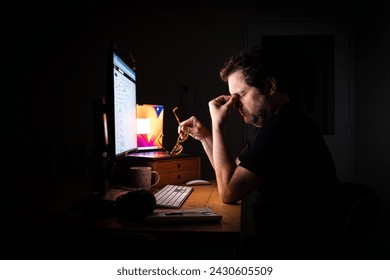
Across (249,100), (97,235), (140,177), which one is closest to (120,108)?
(140,177)

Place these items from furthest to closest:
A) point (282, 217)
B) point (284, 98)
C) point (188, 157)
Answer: point (188, 157) < point (284, 98) < point (282, 217)

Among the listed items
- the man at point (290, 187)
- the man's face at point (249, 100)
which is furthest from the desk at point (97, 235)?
the man's face at point (249, 100)

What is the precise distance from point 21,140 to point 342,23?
2855 millimetres

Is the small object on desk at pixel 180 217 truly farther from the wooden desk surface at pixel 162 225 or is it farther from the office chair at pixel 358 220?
the office chair at pixel 358 220

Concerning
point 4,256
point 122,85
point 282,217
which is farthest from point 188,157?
point 4,256

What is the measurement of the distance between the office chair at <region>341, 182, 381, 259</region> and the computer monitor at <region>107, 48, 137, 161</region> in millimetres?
847

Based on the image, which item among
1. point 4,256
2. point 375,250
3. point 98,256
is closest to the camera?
point 98,256

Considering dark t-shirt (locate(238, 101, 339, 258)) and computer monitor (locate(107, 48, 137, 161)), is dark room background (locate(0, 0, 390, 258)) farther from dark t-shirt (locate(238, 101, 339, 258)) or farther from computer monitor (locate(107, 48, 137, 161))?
dark t-shirt (locate(238, 101, 339, 258))

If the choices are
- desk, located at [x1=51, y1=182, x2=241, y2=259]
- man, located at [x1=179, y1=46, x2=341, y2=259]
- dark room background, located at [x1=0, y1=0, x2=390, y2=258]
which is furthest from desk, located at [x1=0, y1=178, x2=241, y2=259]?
dark room background, located at [x1=0, y1=0, x2=390, y2=258]

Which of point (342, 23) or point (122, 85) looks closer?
point (122, 85)

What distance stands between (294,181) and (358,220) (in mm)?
241

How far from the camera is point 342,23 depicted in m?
2.54

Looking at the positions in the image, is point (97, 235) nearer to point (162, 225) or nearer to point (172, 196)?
point (162, 225)
